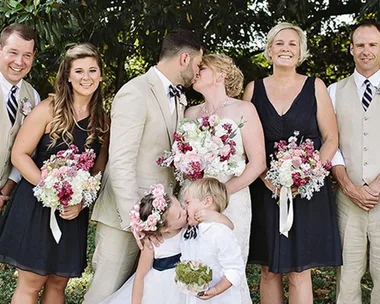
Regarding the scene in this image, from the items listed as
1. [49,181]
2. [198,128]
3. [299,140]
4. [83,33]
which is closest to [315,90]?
[299,140]

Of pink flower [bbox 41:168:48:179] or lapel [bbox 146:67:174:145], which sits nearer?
pink flower [bbox 41:168:48:179]

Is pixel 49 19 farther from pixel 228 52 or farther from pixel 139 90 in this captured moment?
pixel 228 52

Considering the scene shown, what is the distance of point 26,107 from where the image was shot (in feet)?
13.9

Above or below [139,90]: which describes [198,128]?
below

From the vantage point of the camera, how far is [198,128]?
12.8 feet

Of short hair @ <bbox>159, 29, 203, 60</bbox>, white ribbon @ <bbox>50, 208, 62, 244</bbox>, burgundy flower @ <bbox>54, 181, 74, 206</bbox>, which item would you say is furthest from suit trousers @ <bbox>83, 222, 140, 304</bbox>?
short hair @ <bbox>159, 29, 203, 60</bbox>

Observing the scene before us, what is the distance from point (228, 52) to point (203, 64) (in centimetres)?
368

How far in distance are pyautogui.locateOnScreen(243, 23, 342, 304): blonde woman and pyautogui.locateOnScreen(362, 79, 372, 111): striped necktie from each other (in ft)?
0.95

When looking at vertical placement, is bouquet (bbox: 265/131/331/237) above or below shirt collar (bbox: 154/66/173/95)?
below

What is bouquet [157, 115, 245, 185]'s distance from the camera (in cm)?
381

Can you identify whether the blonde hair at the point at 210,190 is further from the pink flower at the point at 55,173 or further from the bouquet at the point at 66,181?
the pink flower at the point at 55,173

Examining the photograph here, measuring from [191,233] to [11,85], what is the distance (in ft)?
5.90

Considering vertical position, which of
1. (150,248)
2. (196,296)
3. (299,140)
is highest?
(299,140)

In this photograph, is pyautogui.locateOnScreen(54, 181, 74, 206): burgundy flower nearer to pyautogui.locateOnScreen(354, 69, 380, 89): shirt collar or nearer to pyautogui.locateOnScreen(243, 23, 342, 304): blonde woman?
pyautogui.locateOnScreen(243, 23, 342, 304): blonde woman
